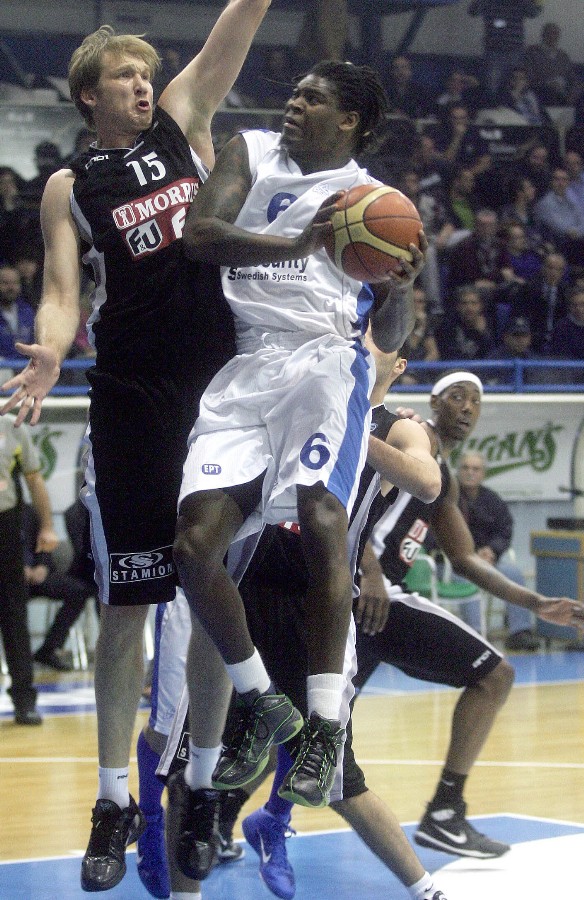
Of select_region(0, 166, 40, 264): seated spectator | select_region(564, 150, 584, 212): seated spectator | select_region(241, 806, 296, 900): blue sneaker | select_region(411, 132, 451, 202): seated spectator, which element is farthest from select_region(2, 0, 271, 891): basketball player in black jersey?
select_region(564, 150, 584, 212): seated spectator

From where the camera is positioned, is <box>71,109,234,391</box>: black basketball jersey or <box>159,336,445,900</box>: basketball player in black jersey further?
<box>159,336,445,900</box>: basketball player in black jersey

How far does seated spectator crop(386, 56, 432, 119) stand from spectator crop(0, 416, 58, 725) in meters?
8.67

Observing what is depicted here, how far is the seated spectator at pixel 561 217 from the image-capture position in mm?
15680

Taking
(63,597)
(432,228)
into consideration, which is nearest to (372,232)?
(63,597)

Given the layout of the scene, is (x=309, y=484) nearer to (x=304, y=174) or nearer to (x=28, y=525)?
(x=304, y=174)

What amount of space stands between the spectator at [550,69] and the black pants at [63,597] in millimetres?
9968

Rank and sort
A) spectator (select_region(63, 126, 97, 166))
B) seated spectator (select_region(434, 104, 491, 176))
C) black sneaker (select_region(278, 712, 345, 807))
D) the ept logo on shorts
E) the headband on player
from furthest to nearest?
seated spectator (select_region(434, 104, 491, 176))
spectator (select_region(63, 126, 97, 166))
the headband on player
the ept logo on shorts
black sneaker (select_region(278, 712, 345, 807))

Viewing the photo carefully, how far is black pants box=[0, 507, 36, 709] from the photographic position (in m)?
8.90

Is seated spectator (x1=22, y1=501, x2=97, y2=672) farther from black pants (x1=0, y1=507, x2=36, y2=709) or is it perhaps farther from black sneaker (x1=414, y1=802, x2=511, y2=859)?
black sneaker (x1=414, y1=802, x2=511, y2=859)

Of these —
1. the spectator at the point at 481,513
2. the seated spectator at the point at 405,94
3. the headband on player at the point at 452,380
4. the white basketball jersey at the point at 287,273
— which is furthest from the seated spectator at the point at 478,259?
the white basketball jersey at the point at 287,273

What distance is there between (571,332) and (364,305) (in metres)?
10.2

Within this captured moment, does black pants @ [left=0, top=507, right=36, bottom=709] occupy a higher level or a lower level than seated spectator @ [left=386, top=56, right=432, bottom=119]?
lower

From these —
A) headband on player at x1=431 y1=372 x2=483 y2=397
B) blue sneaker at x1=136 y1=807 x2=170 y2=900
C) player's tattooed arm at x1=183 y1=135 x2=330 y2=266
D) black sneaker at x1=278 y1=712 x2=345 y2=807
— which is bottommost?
blue sneaker at x1=136 y1=807 x2=170 y2=900

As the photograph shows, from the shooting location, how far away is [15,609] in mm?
9078
